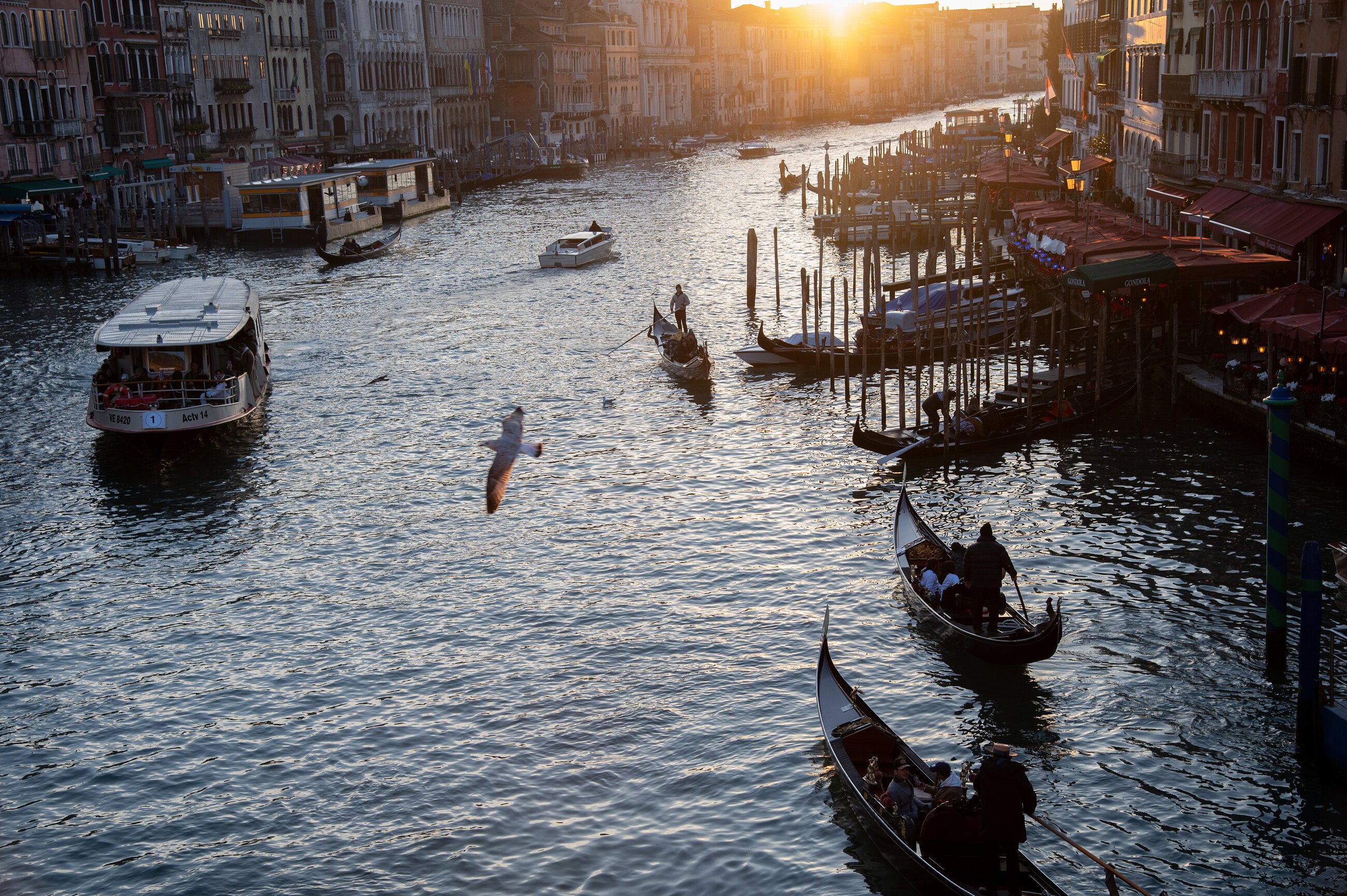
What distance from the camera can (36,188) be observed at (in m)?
52.7

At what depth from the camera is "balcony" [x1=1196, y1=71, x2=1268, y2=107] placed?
3164 cm

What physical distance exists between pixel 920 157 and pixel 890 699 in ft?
216

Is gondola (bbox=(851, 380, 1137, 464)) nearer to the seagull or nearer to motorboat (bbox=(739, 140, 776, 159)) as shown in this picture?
the seagull

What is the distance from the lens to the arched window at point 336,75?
82250 millimetres

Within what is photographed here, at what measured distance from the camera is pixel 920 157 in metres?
77.6

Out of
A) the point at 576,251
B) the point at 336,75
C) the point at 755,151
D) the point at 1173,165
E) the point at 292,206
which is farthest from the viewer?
the point at 755,151

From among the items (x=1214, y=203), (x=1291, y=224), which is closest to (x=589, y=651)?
(x=1291, y=224)

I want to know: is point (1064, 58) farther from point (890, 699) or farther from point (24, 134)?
point (890, 699)

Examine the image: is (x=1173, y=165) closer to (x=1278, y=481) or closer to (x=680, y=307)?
(x=680, y=307)

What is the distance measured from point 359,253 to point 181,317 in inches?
1021

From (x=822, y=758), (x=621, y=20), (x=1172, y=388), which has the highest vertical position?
(x=621, y=20)

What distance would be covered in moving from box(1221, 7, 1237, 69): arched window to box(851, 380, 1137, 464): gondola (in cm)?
1339

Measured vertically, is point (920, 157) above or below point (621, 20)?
below

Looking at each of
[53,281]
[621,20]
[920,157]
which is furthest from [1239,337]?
[621,20]
